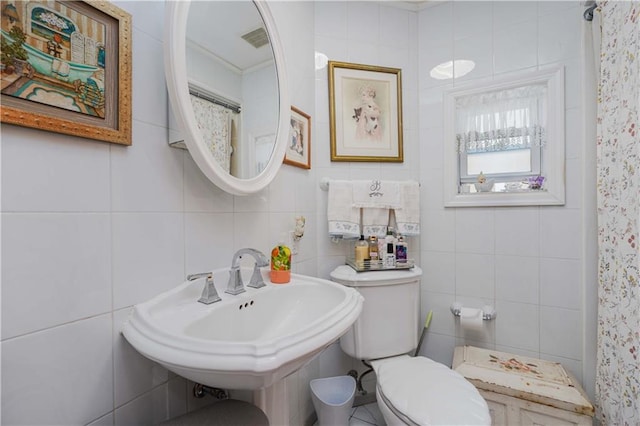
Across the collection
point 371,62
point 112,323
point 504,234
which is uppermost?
point 371,62

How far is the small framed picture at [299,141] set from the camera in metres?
1.38

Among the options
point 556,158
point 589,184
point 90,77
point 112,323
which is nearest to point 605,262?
point 589,184

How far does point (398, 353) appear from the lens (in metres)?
1.43

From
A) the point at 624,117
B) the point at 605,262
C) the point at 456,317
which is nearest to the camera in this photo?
the point at 624,117

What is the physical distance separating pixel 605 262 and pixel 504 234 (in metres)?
0.43

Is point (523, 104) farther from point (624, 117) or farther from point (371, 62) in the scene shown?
point (371, 62)

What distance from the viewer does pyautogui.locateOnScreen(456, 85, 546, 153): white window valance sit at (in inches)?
59.7

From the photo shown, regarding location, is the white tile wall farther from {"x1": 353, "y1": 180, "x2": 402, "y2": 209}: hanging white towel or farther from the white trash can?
the white trash can

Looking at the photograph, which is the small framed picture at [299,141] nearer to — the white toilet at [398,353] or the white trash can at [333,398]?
the white toilet at [398,353]

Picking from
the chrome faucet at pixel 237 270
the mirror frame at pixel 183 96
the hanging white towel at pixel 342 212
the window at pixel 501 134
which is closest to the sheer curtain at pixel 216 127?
the mirror frame at pixel 183 96

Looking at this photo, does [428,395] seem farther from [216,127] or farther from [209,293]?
[216,127]

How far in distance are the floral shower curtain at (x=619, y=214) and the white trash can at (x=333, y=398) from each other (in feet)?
3.45

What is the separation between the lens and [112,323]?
673 millimetres

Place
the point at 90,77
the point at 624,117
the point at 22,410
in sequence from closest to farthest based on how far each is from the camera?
the point at 22,410 < the point at 90,77 < the point at 624,117
